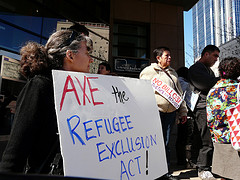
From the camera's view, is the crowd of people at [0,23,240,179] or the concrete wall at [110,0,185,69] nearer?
the crowd of people at [0,23,240,179]

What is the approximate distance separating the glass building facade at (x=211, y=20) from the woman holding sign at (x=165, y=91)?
467 inches

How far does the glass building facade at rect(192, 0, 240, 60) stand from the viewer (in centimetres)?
1358

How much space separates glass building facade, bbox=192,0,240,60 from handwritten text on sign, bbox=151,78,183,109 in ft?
40.0

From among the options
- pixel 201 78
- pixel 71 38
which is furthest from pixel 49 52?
pixel 201 78

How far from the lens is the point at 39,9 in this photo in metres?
6.66

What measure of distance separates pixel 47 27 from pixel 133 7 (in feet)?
16.7

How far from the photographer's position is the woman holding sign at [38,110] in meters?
1.04

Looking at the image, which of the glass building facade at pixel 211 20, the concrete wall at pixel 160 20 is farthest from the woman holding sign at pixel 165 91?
the glass building facade at pixel 211 20

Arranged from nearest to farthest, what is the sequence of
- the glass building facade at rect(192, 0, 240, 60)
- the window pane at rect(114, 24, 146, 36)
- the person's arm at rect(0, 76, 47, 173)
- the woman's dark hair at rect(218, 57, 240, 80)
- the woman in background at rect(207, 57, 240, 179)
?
the person's arm at rect(0, 76, 47, 173), the woman in background at rect(207, 57, 240, 179), the woman's dark hair at rect(218, 57, 240, 80), the window pane at rect(114, 24, 146, 36), the glass building facade at rect(192, 0, 240, 60)

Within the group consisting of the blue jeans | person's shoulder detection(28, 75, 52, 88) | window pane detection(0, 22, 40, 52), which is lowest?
the blue jeans

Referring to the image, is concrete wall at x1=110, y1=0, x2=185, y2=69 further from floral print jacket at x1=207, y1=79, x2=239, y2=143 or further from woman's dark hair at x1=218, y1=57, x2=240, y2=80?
floral print jacket at x1=207, y1=79, x2=239, y2=143

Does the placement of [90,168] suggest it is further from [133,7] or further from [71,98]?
[133,7]

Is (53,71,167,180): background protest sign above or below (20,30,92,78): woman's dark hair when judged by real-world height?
below

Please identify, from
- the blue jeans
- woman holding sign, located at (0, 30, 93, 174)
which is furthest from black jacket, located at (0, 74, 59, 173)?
the blue jeans
